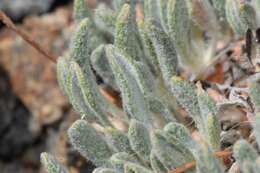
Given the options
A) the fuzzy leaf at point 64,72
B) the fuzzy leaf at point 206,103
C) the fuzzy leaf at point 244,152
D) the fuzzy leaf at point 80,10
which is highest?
the fuzzy leaf at point 80,10

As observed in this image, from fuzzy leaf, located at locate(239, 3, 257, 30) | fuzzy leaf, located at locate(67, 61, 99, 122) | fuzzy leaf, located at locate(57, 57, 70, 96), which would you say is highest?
fuzzy leaf, located at locate(57, 57, 70, 96)

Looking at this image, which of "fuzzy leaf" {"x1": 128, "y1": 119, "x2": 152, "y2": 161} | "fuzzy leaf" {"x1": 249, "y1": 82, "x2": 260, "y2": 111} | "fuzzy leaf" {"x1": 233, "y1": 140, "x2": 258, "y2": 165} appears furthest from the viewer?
"fuzzy leaf" {"x1": 128, "y1": 119, "x2": 152, "y2": 161}

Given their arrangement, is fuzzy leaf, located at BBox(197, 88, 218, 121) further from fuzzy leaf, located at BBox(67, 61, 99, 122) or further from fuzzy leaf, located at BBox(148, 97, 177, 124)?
fuzzy leaf, located at BBox(67, 61, 99, 122)

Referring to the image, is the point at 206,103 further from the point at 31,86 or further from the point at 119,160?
the point at 31,86

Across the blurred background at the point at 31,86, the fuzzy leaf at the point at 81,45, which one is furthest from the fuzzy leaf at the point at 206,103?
the blurred background at the point at 31,86

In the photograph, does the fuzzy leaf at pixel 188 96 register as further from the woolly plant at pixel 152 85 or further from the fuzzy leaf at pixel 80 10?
the fuzzy leaf at pixel 80 10

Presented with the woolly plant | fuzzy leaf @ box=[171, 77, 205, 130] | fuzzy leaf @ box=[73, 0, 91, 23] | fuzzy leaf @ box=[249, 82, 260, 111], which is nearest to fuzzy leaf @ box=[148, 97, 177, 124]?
the woolly plant

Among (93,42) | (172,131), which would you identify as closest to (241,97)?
(172,131)
